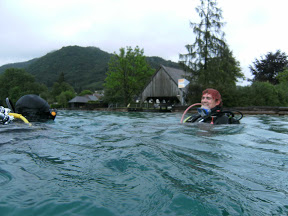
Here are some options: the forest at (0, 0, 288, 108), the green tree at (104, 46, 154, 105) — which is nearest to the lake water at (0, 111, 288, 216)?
the forest at (0, 0, 288, 108)

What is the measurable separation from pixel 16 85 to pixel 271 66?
66910mm

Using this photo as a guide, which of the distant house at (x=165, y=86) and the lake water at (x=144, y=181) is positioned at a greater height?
the distant house at (x=165, y=86)

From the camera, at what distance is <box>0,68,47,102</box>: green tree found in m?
60.8

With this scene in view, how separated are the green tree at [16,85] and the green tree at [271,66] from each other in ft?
196

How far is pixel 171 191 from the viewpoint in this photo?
1882 mm

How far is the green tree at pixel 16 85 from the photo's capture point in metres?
60.8

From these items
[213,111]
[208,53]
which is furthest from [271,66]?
[213,111]

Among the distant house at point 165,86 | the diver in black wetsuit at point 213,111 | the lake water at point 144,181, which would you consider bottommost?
the lake water at point 144,181

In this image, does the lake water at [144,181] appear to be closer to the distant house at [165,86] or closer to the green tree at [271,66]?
the distant house at [165,86]

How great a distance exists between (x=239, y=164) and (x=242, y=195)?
1.01 metres

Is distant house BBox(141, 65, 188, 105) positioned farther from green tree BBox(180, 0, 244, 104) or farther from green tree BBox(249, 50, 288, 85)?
green tree BBox(249, 50, 288, 85)

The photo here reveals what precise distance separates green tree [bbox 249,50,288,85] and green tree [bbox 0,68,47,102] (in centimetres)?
5985

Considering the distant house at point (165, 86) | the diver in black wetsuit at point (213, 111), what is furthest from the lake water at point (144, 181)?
the distant house at point (165, 86)

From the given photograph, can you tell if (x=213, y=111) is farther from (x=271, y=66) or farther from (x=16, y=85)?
(x=16, y=85)
